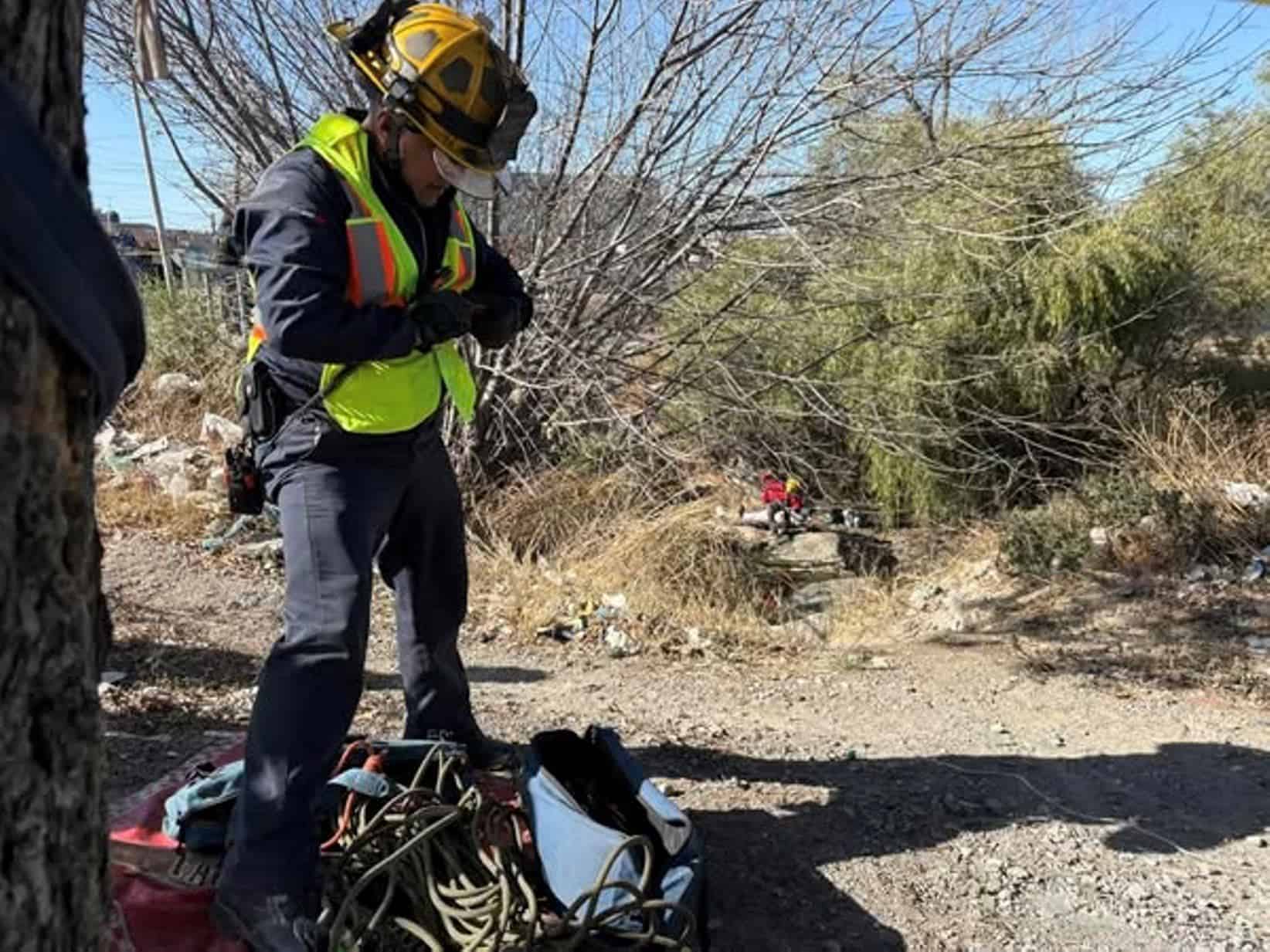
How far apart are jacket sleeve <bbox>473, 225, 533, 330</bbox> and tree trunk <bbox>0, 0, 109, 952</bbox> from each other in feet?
6.25

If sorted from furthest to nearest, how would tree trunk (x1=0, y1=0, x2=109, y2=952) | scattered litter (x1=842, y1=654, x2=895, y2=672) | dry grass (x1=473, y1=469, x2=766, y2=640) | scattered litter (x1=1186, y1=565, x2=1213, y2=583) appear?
scattered litter (x1=1186, y1=565, x2=1213, y2=583) < dry grass (x1=473, y1=469, x2=766, y2=640) < scattered litter (x1=842, y1=654, x2=895, y2=672) < tree trunk (x1=0, y1=0, x2=109, y2=952)

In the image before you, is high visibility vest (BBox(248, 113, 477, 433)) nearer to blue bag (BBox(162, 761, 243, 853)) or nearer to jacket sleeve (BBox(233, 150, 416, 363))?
jacket sleeve (BBox(233, 150, 416, 363))

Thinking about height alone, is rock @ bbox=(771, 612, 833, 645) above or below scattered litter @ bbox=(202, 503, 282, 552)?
below

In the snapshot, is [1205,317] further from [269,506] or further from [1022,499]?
[269,506]

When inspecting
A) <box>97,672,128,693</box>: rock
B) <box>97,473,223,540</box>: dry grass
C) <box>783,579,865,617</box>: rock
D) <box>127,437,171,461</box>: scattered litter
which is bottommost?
<box>783,579,865,617</box>: rock

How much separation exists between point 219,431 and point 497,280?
599 centimetres

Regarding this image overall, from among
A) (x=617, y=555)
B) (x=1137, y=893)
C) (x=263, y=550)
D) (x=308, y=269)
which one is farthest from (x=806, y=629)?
(x=308, y=269)

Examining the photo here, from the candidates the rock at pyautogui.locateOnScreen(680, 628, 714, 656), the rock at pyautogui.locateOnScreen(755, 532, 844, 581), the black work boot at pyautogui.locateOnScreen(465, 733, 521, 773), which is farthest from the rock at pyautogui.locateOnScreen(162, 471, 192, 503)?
the black work boot at pyautogui.locateOnScreen(465, 733, 521, 773)

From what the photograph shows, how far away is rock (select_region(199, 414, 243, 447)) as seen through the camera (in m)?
8.48

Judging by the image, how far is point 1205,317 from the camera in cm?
1048

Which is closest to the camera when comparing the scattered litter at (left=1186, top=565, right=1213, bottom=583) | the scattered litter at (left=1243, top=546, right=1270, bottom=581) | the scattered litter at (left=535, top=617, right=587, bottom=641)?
the scattered litter at (left=535, top=617, right=587, bottom=641)

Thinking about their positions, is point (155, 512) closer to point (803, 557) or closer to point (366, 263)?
point (803, 557)

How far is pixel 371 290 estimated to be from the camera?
8.57ft

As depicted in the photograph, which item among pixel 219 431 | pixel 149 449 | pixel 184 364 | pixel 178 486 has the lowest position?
pixel 178 486
